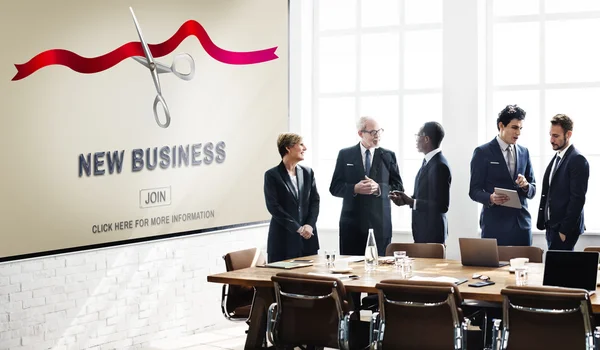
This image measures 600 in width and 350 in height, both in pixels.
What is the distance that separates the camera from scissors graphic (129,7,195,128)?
7262mm

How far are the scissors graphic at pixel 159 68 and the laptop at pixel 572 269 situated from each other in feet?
13.3

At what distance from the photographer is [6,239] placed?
6.07 metres

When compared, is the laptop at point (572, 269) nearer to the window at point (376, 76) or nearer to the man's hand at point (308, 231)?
the man's hand at point (308, 231)

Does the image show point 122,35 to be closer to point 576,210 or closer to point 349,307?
point 349,307

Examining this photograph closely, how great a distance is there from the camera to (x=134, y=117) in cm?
721

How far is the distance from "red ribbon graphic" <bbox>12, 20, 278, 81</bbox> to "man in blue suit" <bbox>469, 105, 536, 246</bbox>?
2723 millimetres

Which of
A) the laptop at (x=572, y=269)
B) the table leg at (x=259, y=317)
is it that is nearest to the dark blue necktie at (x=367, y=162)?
the table leg at (x=259, y=317)

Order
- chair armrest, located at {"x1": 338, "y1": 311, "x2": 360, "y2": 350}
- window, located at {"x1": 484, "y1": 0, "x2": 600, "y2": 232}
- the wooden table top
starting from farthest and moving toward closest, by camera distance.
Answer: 1. window, located at {"x1": 484, "y1": 0, "x2": 600, "y2": 232}
2. chair armrest, located at {"x1": 338, "y1": 311, "x2": 360, "y2": 350}
3. the wooden table top

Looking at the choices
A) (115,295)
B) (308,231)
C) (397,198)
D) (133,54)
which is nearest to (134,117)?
(133,54)

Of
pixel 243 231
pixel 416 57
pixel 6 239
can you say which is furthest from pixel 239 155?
pixel 6 239

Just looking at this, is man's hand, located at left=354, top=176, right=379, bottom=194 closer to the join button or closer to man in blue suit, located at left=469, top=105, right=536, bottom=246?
man in blue suit, located at left=469, top=105, right=536, bottom=246

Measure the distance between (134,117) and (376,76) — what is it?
10.3 feet

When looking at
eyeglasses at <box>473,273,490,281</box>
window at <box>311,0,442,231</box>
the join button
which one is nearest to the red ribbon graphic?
window at <box>311,0,442,231</box>

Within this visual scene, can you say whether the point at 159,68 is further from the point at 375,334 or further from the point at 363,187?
the point at 375,334
